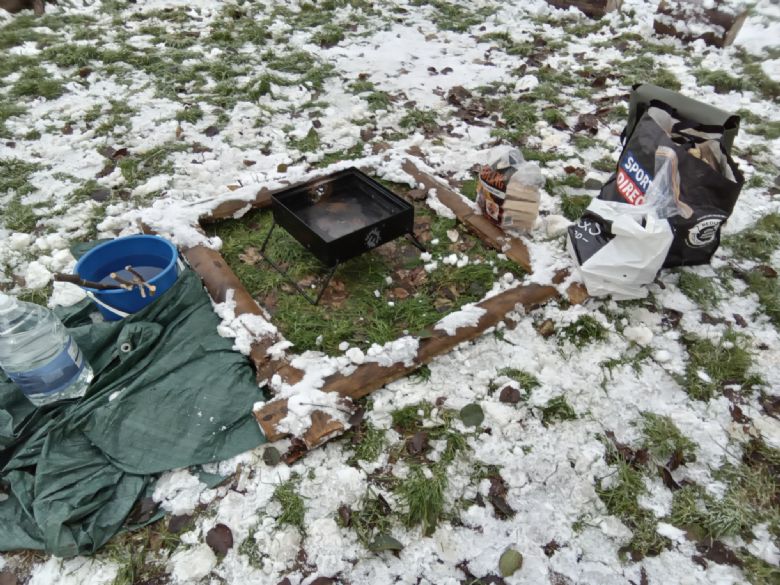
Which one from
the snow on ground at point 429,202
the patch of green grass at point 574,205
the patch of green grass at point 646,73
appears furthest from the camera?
the patch of green grass at point 646,73

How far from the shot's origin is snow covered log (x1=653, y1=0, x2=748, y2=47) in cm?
522

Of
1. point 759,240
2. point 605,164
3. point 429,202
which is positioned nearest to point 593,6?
point 605,164

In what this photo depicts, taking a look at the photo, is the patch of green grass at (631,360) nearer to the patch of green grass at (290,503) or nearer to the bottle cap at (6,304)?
the patch of green grass at (290,503)

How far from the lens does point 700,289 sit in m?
2.90

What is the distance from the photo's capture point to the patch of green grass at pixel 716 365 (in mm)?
2420

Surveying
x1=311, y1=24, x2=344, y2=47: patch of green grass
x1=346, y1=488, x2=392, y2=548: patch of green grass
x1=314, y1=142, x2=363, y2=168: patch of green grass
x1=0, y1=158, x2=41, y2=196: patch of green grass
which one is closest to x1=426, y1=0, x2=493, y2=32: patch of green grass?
x1=311, y1=24, x2=344, y2=47: patch of green grass

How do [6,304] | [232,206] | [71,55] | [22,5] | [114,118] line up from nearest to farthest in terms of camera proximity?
[6,304] < [232,206] < [114,118] < [71,55] < [22,5]

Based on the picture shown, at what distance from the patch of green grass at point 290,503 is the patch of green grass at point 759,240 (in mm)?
2943

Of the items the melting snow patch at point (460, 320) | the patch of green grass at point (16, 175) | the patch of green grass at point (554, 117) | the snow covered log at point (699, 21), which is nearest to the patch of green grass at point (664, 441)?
the melting snow patch at point (460, 320)

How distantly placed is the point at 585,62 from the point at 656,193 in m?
3.32

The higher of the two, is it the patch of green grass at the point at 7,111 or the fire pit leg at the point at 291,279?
the fire pit leg at the point at 291,279

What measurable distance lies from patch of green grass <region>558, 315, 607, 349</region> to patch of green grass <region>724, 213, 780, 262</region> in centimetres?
124

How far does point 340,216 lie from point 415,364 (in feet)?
3.50

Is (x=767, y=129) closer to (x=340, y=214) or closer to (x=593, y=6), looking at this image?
(x=593, y=6)
